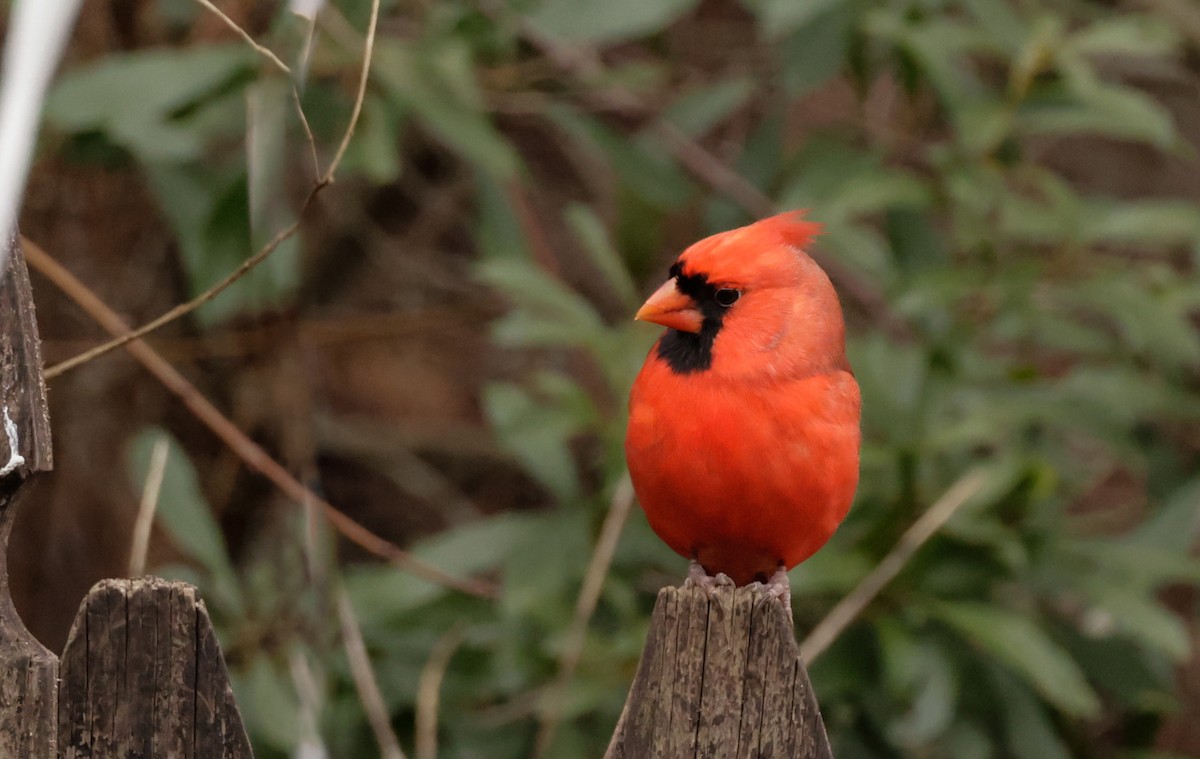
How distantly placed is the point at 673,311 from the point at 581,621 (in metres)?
0.98

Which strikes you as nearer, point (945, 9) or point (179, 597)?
point (179, 597)

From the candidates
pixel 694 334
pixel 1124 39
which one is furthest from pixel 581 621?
pixel 1124 39

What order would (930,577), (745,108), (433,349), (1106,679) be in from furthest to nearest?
(433,349) → (745,108) → (1106,679) → (930,577)

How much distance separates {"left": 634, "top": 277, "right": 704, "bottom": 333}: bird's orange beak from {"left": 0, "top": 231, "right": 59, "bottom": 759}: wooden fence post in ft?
2.87

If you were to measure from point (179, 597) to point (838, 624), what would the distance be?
5.47ft

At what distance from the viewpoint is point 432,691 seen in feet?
8.86

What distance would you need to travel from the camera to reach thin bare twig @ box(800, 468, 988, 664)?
2.76 meters

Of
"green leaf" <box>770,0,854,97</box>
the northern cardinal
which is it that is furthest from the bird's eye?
"green leaf" <box>770,0,854,97</box>

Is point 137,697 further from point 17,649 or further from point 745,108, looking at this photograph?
point 745,108

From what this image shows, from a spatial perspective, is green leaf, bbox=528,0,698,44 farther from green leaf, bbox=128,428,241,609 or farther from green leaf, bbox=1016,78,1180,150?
green leaf, bbox=128,428,241,609

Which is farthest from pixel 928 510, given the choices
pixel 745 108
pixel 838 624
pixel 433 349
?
pixel 433 349

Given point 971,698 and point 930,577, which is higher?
point 930,577

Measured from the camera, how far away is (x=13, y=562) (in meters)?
3.64

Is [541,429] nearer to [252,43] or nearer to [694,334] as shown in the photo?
[694,334]
